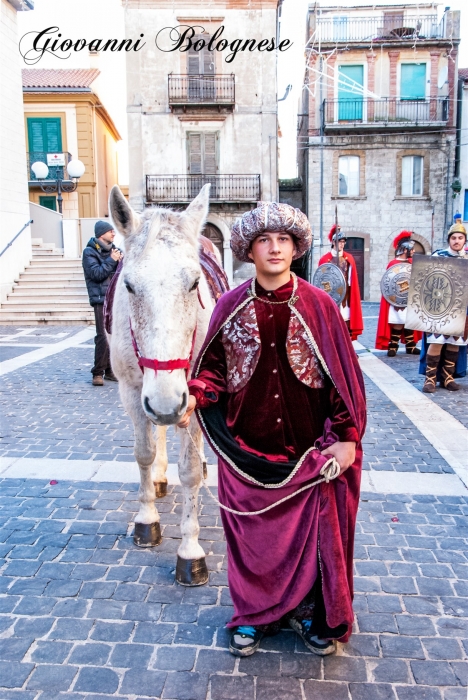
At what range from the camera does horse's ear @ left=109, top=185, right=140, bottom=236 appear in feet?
9.25

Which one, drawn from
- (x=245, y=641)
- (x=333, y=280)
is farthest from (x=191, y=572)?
(x=333, y=280)

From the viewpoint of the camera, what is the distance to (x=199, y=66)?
26203 millimetres

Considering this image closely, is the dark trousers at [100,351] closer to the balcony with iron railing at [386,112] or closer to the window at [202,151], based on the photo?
the window at [202,151]

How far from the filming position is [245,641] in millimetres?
2682

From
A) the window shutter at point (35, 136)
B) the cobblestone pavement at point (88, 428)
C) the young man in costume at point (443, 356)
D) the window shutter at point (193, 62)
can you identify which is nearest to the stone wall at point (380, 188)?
the window shutter at point (193, 62)

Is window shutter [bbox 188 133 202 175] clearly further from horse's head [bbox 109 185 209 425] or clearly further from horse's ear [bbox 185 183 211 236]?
horse's head [bbox 109 185 209 425]

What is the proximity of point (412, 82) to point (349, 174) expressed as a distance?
210 inches

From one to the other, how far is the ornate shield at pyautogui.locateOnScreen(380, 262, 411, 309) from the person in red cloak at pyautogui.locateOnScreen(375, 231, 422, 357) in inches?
7.3

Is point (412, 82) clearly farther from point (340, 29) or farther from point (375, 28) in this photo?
point (340, 29)

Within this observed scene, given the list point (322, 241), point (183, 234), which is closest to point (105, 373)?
point (183, 234)

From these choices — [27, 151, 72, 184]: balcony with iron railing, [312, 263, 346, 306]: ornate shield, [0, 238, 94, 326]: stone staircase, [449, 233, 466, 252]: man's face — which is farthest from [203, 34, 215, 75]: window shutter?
[449, 233, 466, 252]: man's face

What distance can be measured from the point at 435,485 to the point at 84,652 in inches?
119

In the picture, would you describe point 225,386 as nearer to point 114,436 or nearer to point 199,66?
point 114,436

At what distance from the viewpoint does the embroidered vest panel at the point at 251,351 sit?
256 cm
